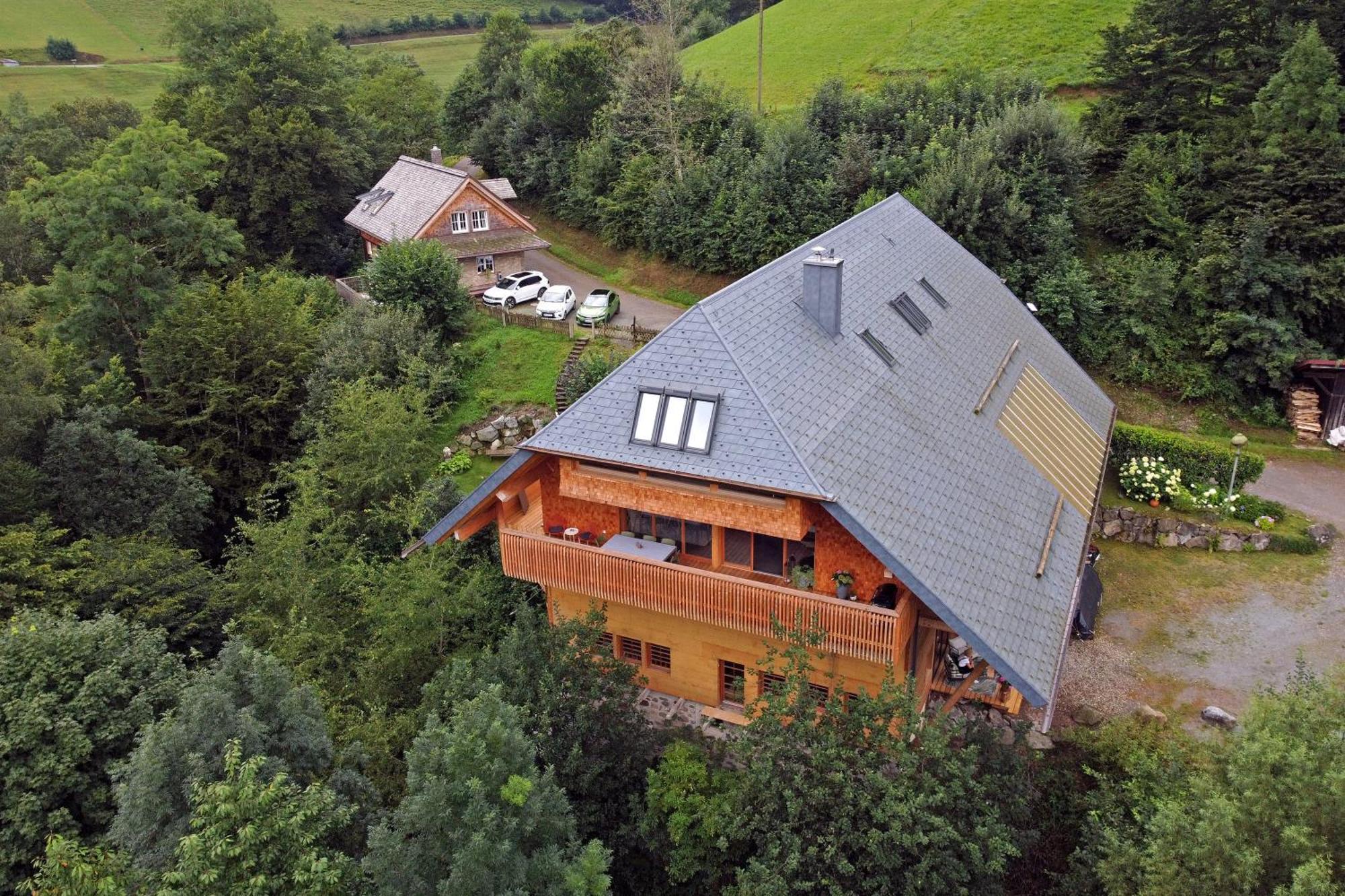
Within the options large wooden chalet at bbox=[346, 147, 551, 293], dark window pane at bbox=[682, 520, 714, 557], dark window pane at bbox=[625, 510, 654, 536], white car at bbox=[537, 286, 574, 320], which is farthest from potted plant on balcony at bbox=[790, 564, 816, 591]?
large wooden chalet at bbox=[346, 147, 551, 293]

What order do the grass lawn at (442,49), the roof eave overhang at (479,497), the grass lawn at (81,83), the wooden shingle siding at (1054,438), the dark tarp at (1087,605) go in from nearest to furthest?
the roof eave overhang at (479,497)
the wooden shingle siding at (1054,438)
the dark tarp at (1087,605)
the grass lawn at (81,83)
the grass lawn at (442,49)

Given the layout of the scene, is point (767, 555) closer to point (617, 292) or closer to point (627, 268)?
point (617, 292)

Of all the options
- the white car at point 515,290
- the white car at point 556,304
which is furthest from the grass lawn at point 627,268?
the white car at point 556,304

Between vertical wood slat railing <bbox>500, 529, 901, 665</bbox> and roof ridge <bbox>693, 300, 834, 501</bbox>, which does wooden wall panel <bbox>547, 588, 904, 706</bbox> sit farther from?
roof ridge <bbox>693, 300, 834, 501</bbox>

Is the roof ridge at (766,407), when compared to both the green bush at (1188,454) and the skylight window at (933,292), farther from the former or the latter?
the green bush at (1188,454)

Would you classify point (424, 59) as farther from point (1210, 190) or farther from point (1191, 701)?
point (1191, 701)

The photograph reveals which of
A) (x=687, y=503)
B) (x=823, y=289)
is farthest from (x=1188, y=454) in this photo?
(x=687, y=503)
